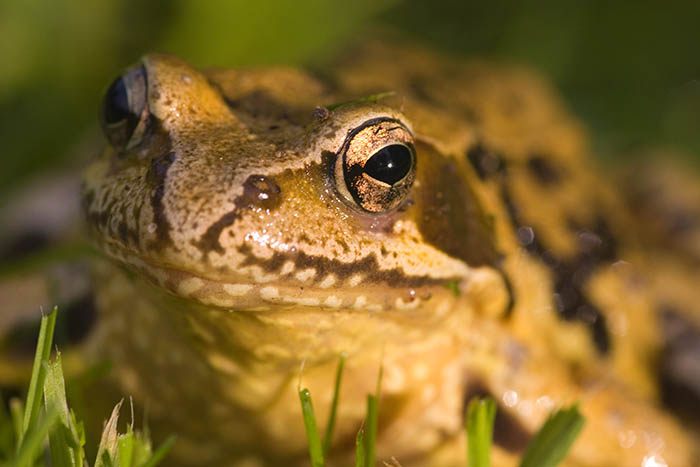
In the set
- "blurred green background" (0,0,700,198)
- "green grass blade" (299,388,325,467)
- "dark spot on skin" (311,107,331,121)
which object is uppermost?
"blurred green background" (0,0,700,198)

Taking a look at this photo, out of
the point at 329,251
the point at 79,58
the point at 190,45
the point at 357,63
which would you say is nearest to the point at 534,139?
the point at 357,63

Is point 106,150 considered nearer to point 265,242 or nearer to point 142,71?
point 142,71

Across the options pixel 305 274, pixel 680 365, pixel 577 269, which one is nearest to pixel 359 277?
pixel 305 274

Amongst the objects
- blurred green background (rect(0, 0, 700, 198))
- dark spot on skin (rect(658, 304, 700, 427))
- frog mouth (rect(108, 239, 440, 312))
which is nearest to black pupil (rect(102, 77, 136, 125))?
frog mouth (rect(108, 239, 440, 312))

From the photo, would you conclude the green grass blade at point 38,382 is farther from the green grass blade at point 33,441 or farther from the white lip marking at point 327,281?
the white lip marking at point 327,281

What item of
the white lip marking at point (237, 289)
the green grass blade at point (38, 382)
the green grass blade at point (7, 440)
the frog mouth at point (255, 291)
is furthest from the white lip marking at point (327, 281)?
the green grass blade at point (7, 440)

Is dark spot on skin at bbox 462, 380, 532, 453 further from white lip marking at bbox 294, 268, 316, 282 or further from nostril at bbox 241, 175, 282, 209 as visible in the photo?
nostril at bbox 241, 175, 282, 209

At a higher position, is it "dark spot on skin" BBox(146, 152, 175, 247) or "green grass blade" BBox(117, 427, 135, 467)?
"dark spot on skin" BBox(146, 152, 175, 247)
